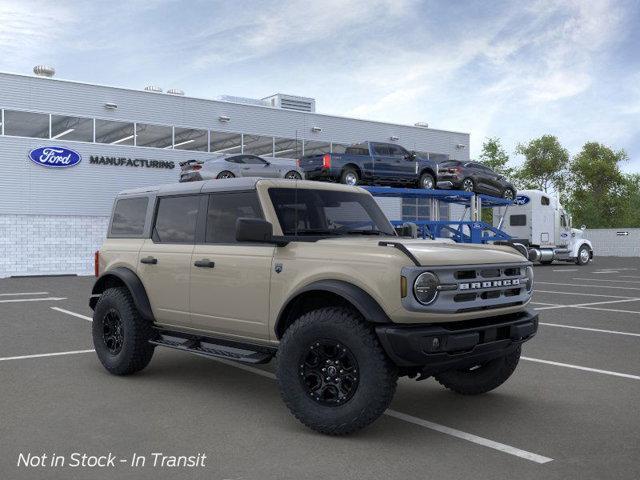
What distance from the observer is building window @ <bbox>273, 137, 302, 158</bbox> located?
1296 inches

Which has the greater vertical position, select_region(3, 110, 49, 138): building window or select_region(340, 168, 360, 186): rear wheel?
select_region(3, 110, 49, 138): building window


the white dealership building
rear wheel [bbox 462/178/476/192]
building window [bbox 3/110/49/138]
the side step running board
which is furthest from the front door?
building window [bbox 3/110/49/138]

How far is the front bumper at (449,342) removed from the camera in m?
4.58

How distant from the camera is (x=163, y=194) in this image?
6.95 metres

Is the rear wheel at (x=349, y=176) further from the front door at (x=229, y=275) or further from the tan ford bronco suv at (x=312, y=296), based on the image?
the front door at (x=229, y=275)

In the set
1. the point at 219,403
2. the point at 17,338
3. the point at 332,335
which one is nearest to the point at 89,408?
the point at 219,403

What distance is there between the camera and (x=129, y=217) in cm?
736

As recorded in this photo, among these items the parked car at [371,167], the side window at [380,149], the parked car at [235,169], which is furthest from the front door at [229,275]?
A: the side window at [380,149]

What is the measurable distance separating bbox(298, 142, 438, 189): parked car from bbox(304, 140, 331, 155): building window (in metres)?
11.5

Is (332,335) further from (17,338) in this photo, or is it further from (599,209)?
(599,209)

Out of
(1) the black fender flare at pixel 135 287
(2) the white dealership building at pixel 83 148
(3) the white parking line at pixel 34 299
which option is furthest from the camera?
(2) the white dealership building at pixel 83 148

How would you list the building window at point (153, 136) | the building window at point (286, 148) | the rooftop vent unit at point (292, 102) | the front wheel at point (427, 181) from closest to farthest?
the front wheel at point (427, 181), the building window at point (153, 136), the building window at point (286, 148), the rooftop vent unit at point (292, 102)

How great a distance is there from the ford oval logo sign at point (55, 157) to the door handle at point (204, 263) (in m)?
23.1

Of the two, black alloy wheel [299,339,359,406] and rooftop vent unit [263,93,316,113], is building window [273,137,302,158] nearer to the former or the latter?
rooftop vent unit [263,93,316,113]
